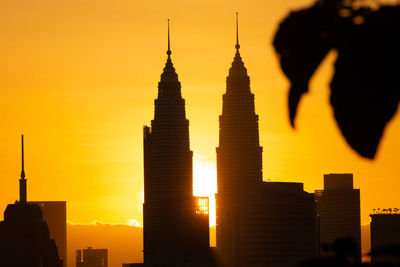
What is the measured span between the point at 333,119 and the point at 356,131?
27 centimetres

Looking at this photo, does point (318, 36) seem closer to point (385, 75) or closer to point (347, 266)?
point (385, 75)

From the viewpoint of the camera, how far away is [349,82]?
10383mm

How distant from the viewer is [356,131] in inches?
409

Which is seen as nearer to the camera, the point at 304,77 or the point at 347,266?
the point at 347,266

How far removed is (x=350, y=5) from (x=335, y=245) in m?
1.73

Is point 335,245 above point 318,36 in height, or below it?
below

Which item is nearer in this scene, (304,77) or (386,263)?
(386,263)

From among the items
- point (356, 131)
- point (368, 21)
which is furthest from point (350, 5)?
point (356, 131)

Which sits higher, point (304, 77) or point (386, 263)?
point (304, 77)

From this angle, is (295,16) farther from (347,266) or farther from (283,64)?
(347,266)

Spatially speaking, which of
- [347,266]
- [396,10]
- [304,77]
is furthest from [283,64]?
[347,266]

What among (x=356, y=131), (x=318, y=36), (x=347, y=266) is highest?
(x=318, y=36)

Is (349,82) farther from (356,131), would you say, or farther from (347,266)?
(347,266)

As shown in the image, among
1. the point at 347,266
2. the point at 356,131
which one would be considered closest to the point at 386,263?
the point at 347,266
